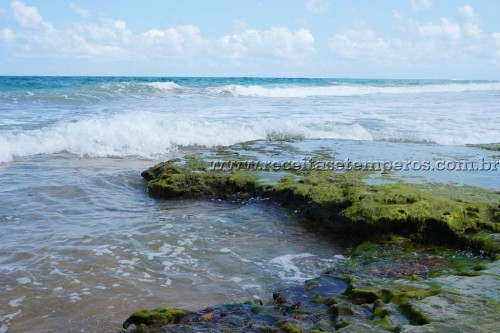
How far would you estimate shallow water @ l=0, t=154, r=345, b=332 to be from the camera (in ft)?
13.9

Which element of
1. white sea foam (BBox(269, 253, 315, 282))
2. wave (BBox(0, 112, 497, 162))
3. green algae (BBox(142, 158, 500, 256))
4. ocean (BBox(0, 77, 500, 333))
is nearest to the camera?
ocean (BBox(0, 77, 500, 333))

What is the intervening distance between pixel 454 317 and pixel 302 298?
1.26m

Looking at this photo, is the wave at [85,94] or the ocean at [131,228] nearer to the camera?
the ocean at [131,228]

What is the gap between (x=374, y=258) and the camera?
4.88 meters

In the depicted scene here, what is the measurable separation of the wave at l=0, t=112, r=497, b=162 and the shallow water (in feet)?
11.9

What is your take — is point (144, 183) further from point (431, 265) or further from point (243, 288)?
point (431, 265)

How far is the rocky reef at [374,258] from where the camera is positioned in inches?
132

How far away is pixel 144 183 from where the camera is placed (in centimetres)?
877

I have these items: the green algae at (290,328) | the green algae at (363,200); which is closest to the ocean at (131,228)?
the green algae at (363,200)

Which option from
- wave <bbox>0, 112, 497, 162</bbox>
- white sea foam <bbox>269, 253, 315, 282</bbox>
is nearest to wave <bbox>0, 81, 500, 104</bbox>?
wave <bbox>0, 112, 497, 162</bbox>

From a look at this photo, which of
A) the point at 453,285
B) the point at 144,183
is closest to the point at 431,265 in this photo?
the point at 453,285

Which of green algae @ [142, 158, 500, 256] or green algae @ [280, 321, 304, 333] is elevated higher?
green algae @ [142, 158, 500, 256]

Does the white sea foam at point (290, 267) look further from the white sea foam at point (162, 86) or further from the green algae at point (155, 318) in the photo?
the white sea foam at point (162, 86)

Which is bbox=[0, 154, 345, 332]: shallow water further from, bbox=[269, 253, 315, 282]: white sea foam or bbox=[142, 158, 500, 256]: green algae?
bbox=[142, 158, 500, 256]: green algae
